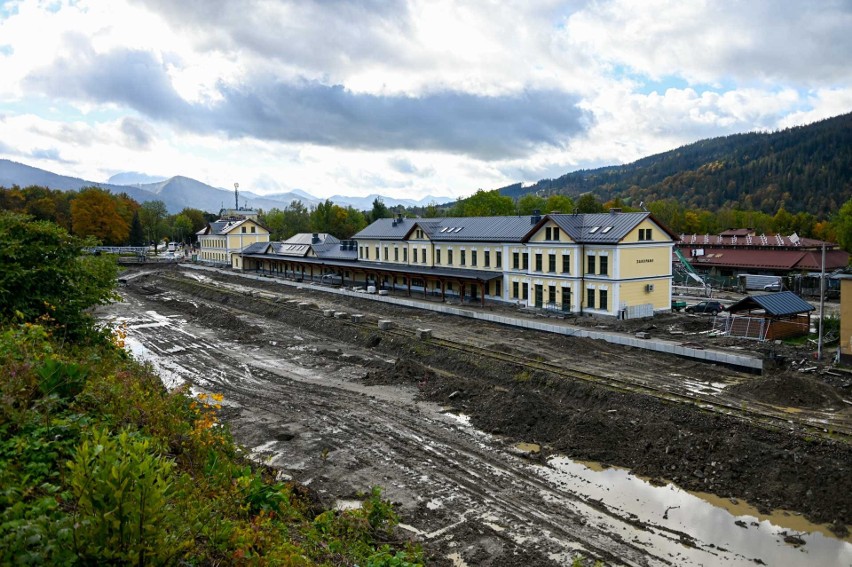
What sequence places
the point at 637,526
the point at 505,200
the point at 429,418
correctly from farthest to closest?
the point at 505,200, the point at 429,418, the point at 637,526

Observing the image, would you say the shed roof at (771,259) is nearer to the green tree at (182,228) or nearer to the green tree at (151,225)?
the green tree at (151,225)

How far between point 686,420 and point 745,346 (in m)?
13.1

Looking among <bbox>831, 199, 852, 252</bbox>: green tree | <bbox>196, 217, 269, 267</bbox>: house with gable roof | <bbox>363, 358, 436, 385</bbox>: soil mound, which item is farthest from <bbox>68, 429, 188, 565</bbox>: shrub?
<bbox>196, 217, 269, 267</bbox>: house with gable roof

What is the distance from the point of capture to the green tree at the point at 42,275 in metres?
13.3

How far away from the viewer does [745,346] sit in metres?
29.1

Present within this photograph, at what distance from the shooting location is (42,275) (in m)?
14.1

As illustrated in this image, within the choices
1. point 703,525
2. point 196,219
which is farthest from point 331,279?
point 196,219

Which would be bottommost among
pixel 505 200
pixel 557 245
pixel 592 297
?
pixel 592 297

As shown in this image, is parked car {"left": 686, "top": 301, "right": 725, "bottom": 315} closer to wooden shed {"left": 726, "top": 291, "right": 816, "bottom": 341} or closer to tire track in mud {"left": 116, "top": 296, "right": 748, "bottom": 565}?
wooden shed {"left": 726, "top": 291, "right": 816, "bottom": 341}

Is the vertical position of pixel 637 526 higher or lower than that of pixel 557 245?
lower

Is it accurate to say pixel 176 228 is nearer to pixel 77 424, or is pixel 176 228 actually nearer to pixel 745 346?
pixel 745 346

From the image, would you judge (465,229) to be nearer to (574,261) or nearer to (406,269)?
(406,269)

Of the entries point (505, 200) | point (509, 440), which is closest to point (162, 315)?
point (509, 440)

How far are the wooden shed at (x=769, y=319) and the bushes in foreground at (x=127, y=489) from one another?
25.8 m
